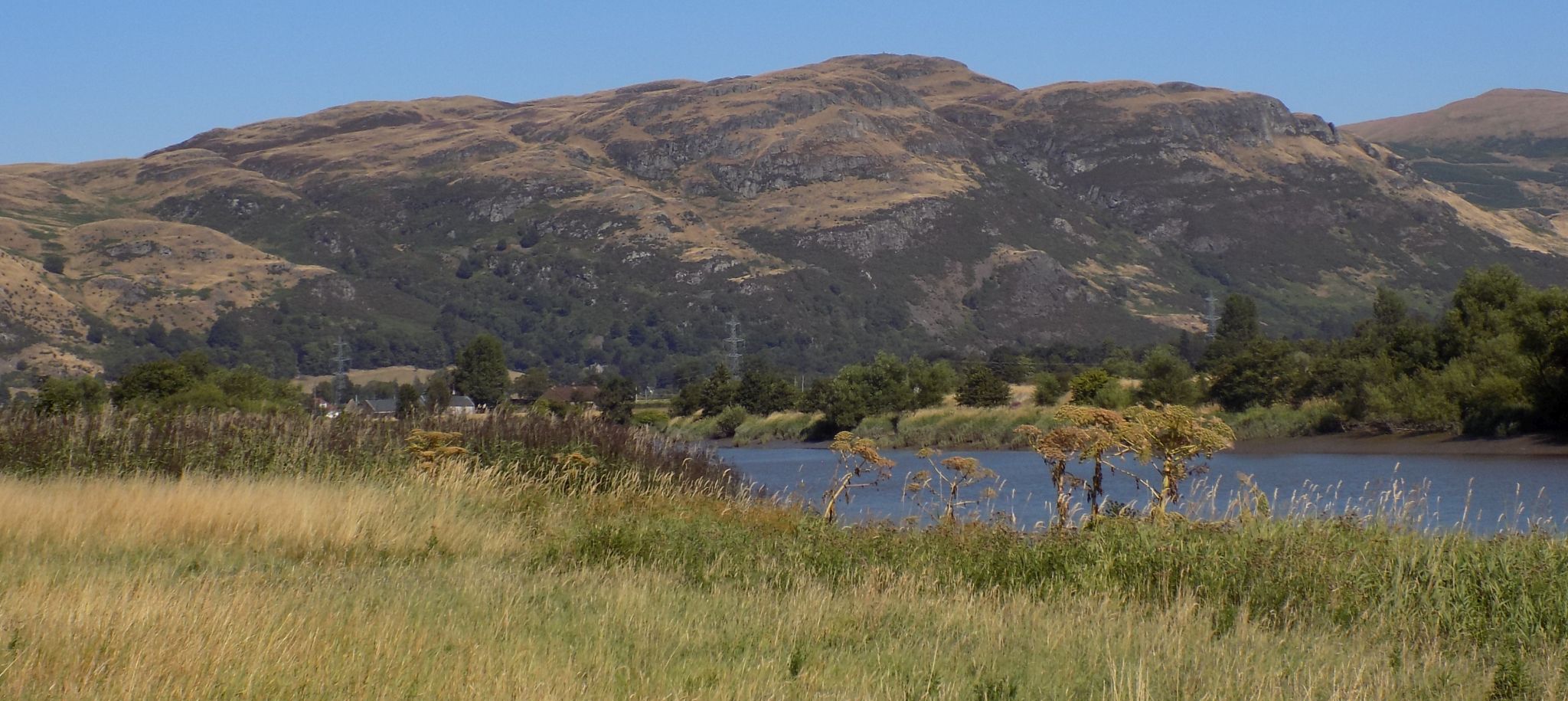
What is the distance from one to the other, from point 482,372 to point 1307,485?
45035 millimetres

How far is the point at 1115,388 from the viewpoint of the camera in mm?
57438

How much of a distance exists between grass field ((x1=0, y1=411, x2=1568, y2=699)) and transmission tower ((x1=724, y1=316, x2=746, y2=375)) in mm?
100069

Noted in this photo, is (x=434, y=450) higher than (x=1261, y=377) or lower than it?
higher

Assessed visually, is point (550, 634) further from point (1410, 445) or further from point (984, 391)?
point (984, 391)

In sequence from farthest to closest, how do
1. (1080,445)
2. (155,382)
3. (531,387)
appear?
1. (531,387)
2. (155,382)
3. (1080,445)

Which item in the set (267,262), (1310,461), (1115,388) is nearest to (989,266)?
(267,262)

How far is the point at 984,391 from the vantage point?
63062mm

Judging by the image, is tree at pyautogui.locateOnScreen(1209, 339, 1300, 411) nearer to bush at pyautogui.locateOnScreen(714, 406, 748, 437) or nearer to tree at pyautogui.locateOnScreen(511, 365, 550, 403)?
bush at pyautogui.locateOnScreen(714, 406, 748, 437)

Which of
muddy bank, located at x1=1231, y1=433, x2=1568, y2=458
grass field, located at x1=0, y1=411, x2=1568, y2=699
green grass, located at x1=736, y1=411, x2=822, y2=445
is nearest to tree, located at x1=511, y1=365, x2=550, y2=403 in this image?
green grass, located at x1=736, y1=411, x2=822, y2=445

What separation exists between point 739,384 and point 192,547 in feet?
230

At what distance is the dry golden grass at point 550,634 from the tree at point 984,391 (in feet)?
174

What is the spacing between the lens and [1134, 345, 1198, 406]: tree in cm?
5469

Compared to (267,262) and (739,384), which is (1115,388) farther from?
(267,262)

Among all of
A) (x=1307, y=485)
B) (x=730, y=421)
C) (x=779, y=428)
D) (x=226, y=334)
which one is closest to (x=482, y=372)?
(x=779, y=428)
